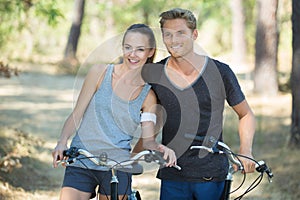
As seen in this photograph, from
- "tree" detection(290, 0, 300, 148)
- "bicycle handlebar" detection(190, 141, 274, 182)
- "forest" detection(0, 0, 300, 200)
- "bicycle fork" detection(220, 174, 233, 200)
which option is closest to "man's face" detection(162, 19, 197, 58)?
"forest" detection(0, 0, 300, 200)

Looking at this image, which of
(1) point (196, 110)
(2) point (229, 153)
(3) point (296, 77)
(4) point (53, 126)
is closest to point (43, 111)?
(4) point (53, 126)

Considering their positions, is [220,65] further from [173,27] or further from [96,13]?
[96,13]

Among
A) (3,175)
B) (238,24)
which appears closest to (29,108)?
(3,175)

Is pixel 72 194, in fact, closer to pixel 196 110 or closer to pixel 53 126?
pixel 196 110

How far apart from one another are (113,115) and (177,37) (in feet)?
1.88

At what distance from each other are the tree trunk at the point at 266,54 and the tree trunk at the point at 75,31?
11034 millimetres

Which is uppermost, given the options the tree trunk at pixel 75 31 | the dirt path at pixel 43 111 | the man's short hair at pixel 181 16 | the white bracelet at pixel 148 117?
the man's short hair at pixel 181 16

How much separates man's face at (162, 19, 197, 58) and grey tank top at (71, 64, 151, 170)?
31 cm

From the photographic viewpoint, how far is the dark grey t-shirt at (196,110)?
13.6 feet

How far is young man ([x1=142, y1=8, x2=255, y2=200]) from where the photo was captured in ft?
13.5

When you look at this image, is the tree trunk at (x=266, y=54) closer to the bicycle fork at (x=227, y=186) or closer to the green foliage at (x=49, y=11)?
the green foliage at (x=49, y=11)

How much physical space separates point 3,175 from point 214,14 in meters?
31.4

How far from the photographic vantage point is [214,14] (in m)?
38.7

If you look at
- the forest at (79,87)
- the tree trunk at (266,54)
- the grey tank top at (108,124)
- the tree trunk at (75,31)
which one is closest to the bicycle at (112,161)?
the grey tank top at (108,124)
